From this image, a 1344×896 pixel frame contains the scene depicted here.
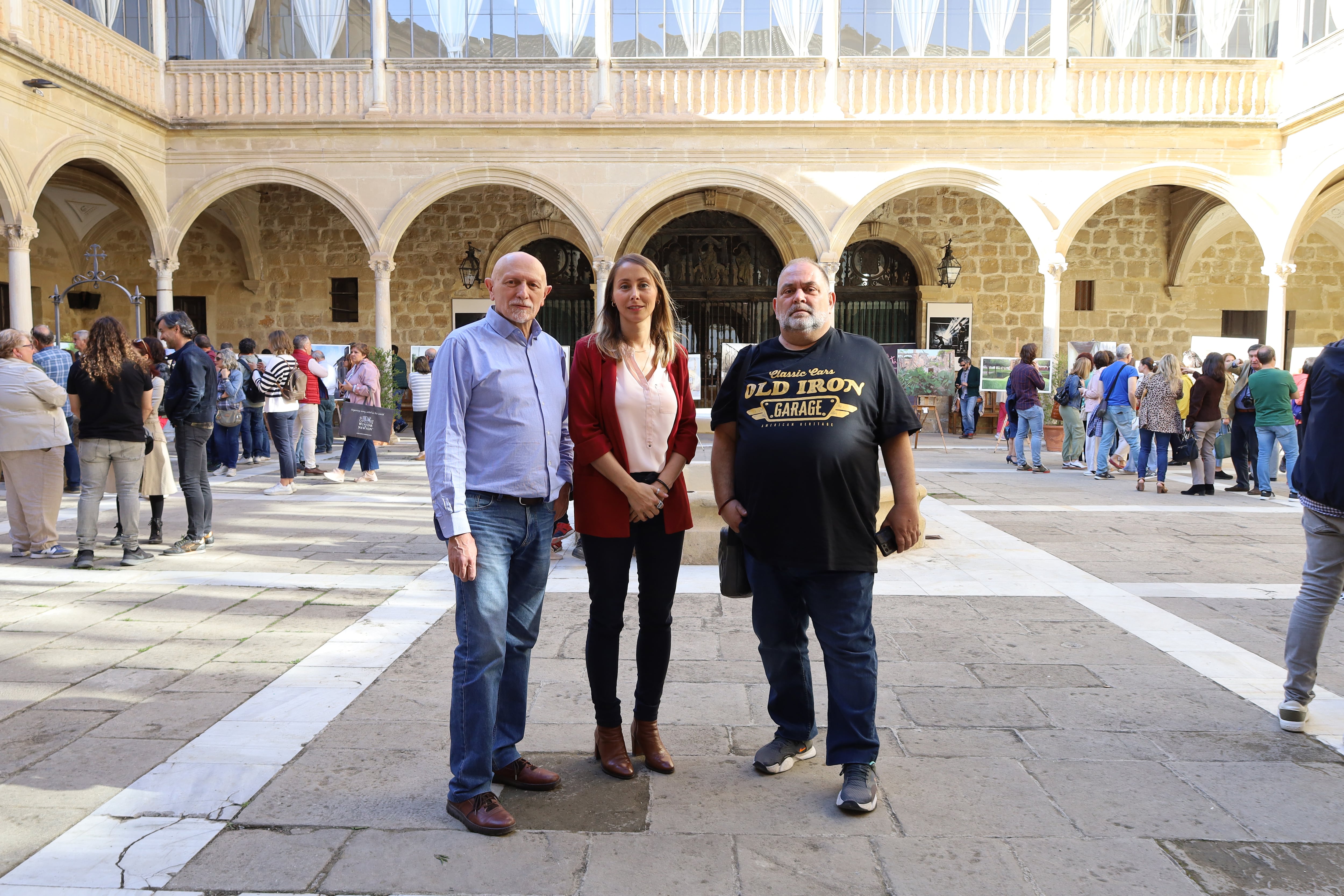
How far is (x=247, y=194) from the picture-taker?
715 inches

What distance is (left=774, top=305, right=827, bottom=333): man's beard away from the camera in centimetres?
282

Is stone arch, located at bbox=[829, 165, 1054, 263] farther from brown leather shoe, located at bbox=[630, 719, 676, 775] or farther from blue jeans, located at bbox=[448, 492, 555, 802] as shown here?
blue jeans, located at bbox=[448, 492, 555, 802]

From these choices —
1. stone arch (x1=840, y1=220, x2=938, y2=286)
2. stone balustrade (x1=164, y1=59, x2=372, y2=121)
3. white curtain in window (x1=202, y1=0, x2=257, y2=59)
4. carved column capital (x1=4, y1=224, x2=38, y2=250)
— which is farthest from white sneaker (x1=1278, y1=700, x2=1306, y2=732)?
white curtain in window (x1=202, y1=0, x2=257, y2=59)

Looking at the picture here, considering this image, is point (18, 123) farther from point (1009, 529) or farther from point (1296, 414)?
point (1296, 414)

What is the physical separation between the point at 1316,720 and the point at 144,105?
1610 centimetres

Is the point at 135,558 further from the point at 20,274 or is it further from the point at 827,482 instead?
the point at 20,274

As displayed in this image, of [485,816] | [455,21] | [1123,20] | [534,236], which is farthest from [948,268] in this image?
[485,816]

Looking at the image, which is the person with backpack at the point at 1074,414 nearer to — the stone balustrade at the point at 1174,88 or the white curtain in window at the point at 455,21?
the stone balustrade at the point at 1174,88

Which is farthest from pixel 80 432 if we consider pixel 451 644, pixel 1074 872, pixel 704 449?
pixel 704 449

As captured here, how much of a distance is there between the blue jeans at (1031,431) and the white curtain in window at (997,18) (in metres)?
6.51

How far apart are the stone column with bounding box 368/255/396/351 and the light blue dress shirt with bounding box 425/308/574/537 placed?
13.8 m

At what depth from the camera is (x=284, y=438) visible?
945 cm

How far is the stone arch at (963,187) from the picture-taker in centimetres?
1534

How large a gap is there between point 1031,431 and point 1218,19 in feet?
27.2
